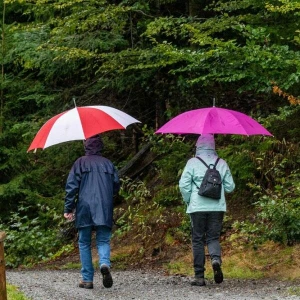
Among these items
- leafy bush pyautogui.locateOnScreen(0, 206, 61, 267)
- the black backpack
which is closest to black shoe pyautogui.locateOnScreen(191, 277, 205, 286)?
the black backpack

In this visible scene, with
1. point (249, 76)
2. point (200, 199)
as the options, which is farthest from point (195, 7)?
point (200, 199)

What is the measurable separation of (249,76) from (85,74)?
221 inches

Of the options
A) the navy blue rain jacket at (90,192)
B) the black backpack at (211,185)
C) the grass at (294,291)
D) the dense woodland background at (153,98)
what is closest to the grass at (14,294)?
the navy blue rain jacket at (90,192)

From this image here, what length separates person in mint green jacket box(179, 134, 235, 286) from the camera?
8.56m

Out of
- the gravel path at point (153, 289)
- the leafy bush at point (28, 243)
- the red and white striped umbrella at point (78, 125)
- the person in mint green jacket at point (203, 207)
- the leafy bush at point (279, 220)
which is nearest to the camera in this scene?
the gravel path at point (153, 289)

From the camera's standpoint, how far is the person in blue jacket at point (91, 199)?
27.7 ft

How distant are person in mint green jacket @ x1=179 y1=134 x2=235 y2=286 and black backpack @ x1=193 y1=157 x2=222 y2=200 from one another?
80mm

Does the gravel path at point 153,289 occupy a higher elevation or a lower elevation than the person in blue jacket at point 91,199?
lower

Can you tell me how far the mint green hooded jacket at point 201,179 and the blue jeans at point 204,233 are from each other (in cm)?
11

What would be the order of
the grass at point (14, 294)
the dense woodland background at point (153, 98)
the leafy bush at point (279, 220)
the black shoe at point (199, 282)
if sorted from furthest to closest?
the dense woodland background at point (153, 98)
the leafy bush at point (279, 220)
the black shoe at point (199, 282)
the grass at point (14, 294)

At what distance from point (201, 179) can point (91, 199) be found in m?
1.41

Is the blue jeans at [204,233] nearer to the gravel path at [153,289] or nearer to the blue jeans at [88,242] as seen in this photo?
the gravel path at [153,289]

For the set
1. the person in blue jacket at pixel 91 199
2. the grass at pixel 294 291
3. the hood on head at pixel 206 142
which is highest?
the hood on head at pixel 206 142

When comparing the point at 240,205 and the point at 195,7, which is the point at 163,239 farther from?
the point at 195,7
